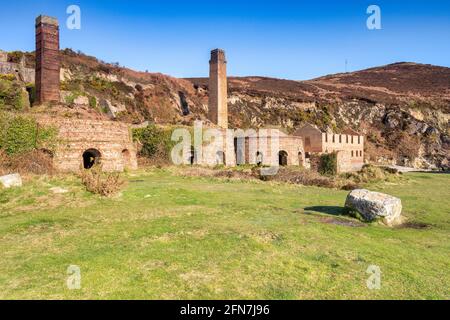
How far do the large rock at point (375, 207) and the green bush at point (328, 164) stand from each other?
17987mm

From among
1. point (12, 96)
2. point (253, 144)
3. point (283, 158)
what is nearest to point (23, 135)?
point (12, 96)

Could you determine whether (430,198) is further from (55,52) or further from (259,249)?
(55,52)

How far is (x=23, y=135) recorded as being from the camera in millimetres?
18141

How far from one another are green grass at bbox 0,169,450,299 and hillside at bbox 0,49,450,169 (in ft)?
66.4

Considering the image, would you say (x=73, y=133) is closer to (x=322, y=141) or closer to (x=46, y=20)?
(x=46, y=20)

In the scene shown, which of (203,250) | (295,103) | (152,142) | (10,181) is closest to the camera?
(203,250)

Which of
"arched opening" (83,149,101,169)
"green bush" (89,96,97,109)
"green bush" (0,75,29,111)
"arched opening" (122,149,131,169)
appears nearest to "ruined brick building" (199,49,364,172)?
"arched opening" (122,149,131,169)

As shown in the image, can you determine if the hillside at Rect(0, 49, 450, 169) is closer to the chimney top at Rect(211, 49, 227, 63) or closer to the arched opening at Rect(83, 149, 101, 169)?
the chimney top at Rect(211, 49, 227, 63)

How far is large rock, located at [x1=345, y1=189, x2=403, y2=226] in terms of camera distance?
10.1 metres

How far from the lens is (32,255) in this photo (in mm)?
6648

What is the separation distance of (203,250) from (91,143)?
15.1 metres

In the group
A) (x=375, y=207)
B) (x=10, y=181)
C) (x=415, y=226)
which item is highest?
(x=10, y=181)

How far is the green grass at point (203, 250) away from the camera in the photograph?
5387 mm

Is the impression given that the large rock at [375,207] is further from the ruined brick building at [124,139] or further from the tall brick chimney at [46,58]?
the tall brick chimney at [46,58]
